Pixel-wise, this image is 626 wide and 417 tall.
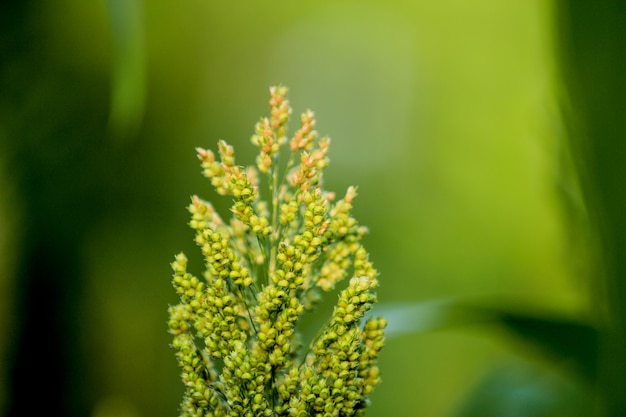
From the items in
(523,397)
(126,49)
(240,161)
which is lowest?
(523,397)

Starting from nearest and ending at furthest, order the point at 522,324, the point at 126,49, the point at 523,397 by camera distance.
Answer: the point at 126,49
the point at 522,324
the point at 523,397

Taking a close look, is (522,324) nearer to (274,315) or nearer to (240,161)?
(274,315)

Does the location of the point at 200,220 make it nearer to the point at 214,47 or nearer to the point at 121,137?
the point at 121,137

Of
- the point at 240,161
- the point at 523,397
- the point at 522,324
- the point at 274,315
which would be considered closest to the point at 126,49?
the point at 274,315

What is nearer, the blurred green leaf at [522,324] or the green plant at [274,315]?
the green plant at [274,315]

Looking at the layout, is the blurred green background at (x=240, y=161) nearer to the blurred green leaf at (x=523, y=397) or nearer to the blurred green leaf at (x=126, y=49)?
the blurred green leaf at (x=523, y=397)

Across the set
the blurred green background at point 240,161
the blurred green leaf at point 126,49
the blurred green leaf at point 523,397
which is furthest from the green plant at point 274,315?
the blurred green background at point 240,161
